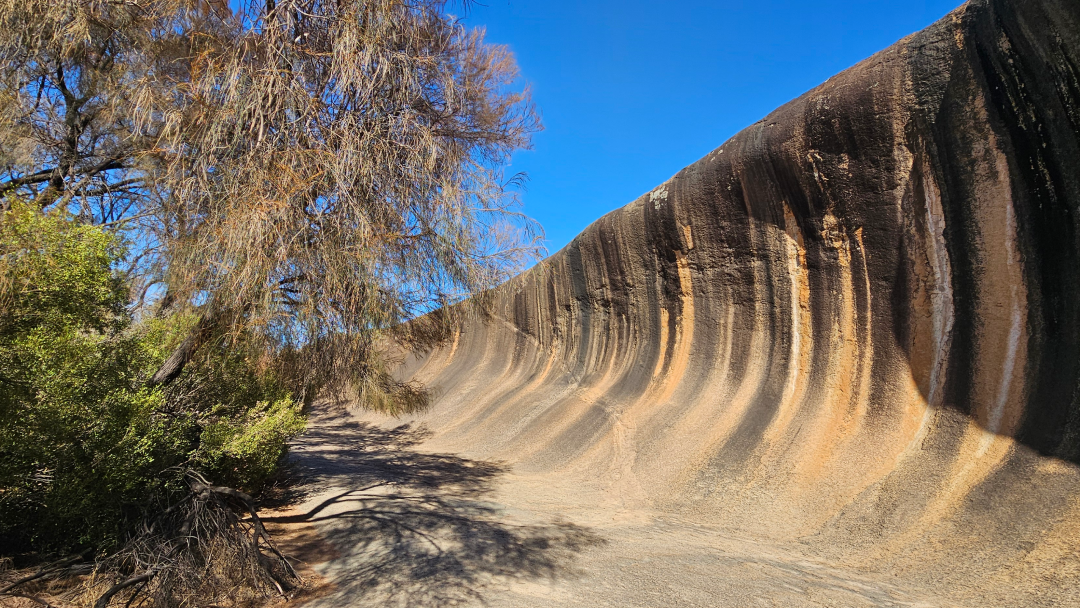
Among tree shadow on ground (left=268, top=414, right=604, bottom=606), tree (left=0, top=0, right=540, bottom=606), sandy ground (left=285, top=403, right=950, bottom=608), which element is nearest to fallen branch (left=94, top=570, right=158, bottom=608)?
tree (left=0, top=0, right=540, bottom=606)

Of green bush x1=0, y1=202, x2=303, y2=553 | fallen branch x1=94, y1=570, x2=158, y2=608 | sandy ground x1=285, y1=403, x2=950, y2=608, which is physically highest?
green bush x1=0, y1=202, x2=303, y2=553

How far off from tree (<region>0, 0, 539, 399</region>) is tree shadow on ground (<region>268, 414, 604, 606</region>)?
1551 millimetres

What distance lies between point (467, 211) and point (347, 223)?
3.55 feet

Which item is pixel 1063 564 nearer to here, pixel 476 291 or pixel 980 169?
pixel 980 169

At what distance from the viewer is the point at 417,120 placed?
5230 millimetres

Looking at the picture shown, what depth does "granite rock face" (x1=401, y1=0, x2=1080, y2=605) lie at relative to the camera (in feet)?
16.3

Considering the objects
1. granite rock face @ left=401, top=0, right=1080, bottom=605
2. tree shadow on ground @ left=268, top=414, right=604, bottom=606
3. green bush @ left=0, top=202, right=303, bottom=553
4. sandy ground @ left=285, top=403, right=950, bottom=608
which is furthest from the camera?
granite rock face @ left=401, top=0, right=1080, bottom=605

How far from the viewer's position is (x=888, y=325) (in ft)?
22.3

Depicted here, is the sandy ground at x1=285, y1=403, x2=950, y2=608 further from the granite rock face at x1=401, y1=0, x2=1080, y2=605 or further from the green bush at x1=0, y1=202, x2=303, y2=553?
the green bush at x1=0, y1=202, x2=303, y2=553

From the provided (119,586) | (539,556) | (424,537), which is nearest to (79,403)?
(119,586)

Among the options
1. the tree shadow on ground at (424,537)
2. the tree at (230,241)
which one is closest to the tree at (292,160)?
the tree at (230,241)

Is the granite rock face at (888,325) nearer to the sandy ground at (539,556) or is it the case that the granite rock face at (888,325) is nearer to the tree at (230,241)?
the sandy ground at (539,556)

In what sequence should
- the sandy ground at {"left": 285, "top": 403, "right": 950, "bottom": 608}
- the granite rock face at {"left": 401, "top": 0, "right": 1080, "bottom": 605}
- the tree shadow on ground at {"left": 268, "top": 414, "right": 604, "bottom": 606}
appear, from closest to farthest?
the sandy ground at {"left": 285, "top": 403, "right": 950, "bottom": 608}
the tree shadow on ground at {"left": 268, "top": 414, "right": 604, "bottom": 606}
the granite rock face at {"left": 401, "top": 0, "right": 1080, "bottom": 605}

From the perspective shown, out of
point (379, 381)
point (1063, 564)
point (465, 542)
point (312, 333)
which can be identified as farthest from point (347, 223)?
point (1063, 564)
